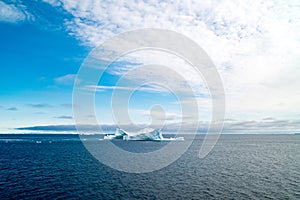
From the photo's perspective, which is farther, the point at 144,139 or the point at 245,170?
the point at 144,139

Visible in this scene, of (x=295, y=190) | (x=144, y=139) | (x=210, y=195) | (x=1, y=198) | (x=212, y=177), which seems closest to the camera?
(x=1, y=198)

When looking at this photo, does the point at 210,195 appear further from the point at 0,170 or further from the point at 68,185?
the point at 0,170

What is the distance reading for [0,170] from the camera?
205 feet

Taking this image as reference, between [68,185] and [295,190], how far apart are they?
45.8m

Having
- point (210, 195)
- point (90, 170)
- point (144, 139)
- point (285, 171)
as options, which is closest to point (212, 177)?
point (210, 195)

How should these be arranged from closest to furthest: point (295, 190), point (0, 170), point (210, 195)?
point (210, 195), point (295, 190), point (0, 170)

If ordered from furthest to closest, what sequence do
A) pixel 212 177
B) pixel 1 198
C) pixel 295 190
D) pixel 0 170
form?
1. pixel 0 170
2. pixel 212 177
3. pixel 295 190
4. pixel 1 198

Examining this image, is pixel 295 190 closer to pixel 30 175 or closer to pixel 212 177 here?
pixel 212 177

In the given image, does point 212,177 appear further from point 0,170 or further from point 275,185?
point 0,170

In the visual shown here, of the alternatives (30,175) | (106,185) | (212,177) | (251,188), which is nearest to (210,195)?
(251,188)

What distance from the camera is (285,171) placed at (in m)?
64.6

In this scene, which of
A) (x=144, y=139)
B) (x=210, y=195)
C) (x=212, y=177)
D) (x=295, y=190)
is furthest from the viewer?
(x=144, y=139)

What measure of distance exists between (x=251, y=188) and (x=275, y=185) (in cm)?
690

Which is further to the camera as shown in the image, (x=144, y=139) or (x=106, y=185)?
(x=144, y=139)
